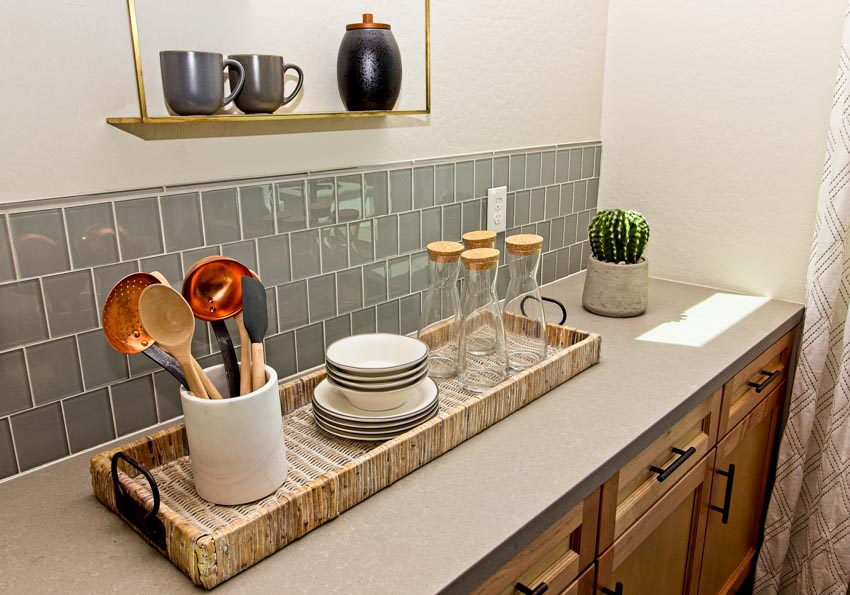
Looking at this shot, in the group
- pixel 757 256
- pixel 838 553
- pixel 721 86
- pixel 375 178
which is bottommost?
pixel 838 553

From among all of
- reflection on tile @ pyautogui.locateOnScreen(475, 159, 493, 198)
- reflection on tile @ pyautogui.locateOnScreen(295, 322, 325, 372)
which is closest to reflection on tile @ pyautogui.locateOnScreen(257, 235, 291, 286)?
reflection on tile @ pyautogui.locateOnScreen(295, 322, 325, 372)

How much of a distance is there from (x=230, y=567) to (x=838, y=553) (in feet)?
5.11

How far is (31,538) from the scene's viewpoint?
861 millimetres

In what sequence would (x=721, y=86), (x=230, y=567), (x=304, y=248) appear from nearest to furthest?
(x=230, y=567), (x=304, y=248), (x=721, y=86)

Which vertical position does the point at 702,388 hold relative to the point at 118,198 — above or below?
below

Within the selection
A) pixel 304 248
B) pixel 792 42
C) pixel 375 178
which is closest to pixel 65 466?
pixel 304 248

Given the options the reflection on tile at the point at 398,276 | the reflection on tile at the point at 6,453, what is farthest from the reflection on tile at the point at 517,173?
the reflection on tile at the point at 6,453

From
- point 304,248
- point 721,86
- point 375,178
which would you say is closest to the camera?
point 304,248

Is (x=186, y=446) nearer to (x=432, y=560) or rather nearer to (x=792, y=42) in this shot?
(x=432, y=560)

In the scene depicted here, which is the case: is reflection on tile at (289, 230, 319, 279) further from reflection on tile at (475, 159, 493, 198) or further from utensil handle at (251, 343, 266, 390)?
reflection on tile at (475, 159, 493, 198)

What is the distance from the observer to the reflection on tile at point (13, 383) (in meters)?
0.94

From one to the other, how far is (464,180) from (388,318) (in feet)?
1.24

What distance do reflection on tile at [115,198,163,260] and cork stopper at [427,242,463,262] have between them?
461 mm

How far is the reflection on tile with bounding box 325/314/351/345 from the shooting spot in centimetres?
135
